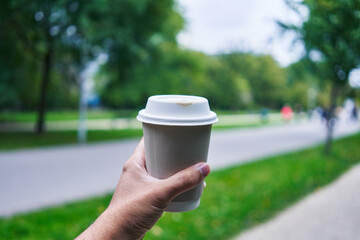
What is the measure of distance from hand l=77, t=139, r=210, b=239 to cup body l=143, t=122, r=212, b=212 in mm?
70

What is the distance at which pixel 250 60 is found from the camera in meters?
44.5

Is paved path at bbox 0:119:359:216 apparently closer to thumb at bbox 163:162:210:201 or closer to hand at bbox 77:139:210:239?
hand at bbox 77:139:210:239

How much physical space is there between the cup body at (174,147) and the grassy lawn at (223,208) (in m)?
2.72

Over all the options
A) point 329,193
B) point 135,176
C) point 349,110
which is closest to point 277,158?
point 329,193

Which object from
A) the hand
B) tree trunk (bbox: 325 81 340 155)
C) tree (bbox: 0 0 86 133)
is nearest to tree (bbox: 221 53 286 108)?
tree (bbox: 0 0 86 133)

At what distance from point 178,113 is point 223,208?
3906mm

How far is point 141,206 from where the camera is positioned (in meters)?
1.45

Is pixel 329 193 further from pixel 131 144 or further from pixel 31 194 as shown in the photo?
pixel 131 144

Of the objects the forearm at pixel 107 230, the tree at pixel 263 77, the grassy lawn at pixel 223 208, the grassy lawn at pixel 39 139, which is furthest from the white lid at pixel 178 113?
the tree at pixel 263 77

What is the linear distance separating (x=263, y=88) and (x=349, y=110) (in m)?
20.1

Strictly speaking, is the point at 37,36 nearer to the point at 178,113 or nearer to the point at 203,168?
the point at 178,113

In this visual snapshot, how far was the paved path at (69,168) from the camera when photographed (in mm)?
5793

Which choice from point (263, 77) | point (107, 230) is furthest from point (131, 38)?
point (263, 77)

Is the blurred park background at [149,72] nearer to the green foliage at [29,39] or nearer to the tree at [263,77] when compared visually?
the green foliage at [29,39]
